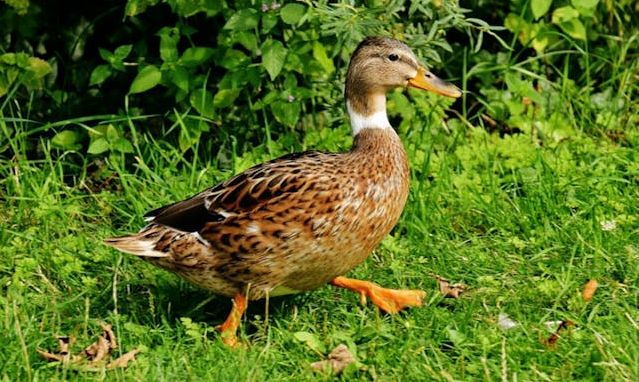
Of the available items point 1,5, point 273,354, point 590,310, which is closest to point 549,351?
point 590,310

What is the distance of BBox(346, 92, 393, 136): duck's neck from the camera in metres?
5.35

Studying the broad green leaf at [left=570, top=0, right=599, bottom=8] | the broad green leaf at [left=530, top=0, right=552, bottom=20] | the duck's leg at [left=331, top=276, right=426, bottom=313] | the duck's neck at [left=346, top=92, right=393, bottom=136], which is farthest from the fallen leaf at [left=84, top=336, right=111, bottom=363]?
the broad green leaf at [left=570, top=0, right=599, bottom=8]

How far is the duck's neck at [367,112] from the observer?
17.5ft

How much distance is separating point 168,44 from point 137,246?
1.57 m

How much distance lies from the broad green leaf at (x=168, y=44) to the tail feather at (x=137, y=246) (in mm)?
1475

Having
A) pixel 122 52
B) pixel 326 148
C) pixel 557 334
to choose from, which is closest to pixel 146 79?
pixel 122 52

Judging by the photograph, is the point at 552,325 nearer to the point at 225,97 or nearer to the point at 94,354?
the point at 94,354

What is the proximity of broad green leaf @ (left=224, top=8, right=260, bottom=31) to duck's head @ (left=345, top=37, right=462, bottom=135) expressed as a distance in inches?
30.2

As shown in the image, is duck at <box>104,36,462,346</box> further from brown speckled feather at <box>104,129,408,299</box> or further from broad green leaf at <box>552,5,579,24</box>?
broad green leaf at <box>552,5,579,24</box>

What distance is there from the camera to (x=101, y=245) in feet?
18.8

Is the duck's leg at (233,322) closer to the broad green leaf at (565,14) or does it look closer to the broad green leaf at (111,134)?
the broad green leaf at (111,134)

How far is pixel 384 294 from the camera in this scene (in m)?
5.14

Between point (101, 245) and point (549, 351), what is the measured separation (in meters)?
2.17

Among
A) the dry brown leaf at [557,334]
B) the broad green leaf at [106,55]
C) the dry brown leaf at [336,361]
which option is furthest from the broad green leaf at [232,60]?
the dry brown leaf at [557,334]
